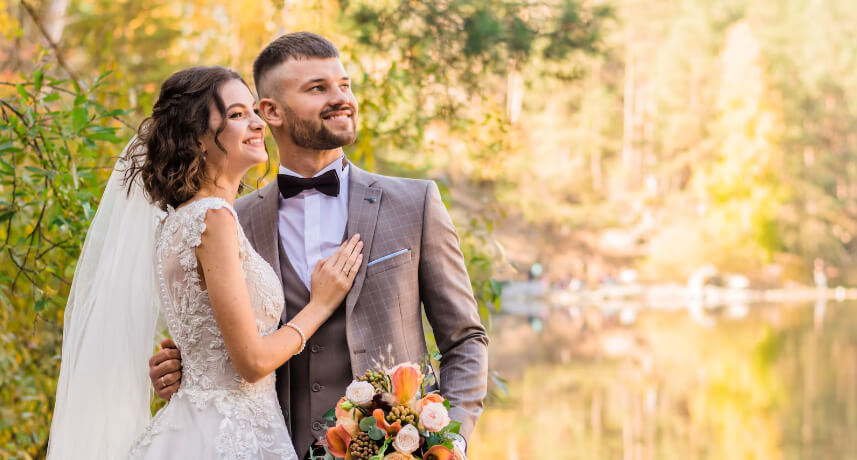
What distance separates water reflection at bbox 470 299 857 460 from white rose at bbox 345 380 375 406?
25.4ft

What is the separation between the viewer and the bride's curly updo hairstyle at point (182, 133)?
209cm

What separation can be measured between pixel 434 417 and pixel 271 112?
868 mm

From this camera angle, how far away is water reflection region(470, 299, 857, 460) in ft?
39.8

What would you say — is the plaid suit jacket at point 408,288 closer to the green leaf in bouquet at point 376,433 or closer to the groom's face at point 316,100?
the groom's face at point 316,100

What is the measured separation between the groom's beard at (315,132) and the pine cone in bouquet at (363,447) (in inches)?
28.7

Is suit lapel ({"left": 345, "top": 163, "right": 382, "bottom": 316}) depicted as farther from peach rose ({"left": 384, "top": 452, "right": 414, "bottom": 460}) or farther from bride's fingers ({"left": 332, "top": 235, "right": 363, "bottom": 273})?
peach rose ({"left": 384, "top": 452, "right": 414, "bottom": 460})

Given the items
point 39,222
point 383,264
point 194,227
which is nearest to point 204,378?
point 194,227

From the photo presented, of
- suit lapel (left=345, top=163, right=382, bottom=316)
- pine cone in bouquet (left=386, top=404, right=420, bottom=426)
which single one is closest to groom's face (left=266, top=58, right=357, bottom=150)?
suit lapel (left=345, top=163, right=382, bottom=316)

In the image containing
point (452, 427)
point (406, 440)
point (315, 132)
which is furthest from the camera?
point (315, 132)

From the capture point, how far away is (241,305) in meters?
1.94

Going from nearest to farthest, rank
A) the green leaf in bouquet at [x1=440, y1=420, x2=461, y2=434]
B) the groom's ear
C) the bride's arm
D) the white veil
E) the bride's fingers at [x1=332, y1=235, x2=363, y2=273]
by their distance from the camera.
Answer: the green leaf in bouquet at [x1=440, y1=420, x2=461, y2=434] → the bride's arm → the bride's fingers at [x1=332, y1=235, x2=363, y2=273] → the groom's ear → the white veil

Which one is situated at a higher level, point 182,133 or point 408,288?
point 182,133

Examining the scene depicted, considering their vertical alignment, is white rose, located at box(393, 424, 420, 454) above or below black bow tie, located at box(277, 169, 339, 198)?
below

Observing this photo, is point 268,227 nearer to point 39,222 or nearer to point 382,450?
point 382,450
